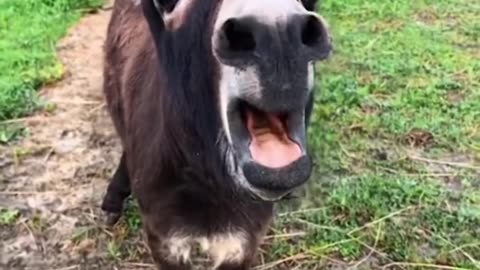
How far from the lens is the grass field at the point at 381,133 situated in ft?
9.80

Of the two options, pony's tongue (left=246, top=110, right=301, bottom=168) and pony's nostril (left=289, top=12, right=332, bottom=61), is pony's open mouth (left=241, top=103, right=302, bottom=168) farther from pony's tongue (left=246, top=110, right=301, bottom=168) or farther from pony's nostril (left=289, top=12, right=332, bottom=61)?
pony's nostril (left=289, top=12, right=332, bottom=61)

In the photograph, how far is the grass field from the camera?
2.99 metres

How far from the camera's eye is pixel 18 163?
3371 millimetres

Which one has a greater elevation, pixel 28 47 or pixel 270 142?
pixel 270 142

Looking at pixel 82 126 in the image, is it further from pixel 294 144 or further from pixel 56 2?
pixel 294 144

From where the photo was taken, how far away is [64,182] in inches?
129

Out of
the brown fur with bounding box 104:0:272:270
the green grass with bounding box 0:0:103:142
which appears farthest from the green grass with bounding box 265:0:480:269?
the green grass with bounding box 0:0:103:142

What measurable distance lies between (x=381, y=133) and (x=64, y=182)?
46.6 inches

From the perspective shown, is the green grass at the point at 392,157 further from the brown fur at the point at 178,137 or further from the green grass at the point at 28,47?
the green grass at the point at 28,47

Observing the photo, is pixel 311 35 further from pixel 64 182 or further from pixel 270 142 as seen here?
pixel 64 182

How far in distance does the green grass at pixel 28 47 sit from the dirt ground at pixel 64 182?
0.07m

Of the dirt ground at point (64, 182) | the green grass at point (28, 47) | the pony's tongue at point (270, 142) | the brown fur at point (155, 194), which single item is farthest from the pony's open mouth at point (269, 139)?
the green grass at point (28, 47)

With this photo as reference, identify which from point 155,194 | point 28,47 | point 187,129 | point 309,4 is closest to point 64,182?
point 155,194

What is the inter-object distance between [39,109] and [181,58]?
6.48 feet
